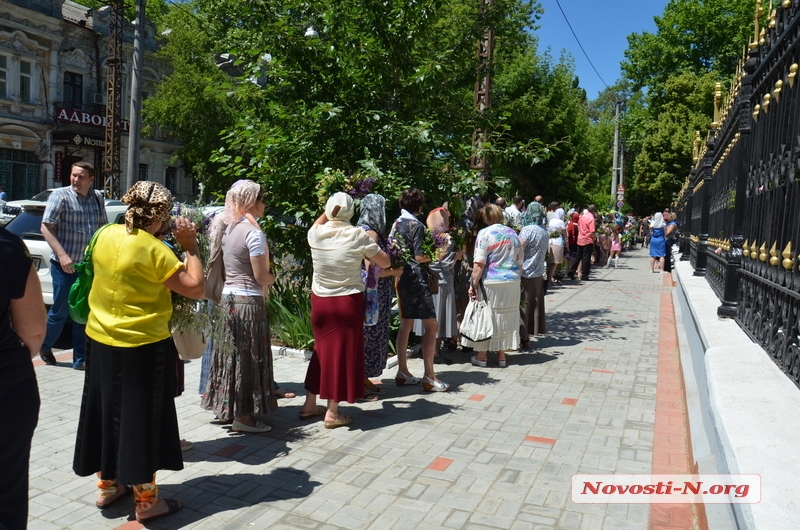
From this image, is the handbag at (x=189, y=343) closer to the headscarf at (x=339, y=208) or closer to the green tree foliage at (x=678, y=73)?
the headscarf at (x=339, y=208)

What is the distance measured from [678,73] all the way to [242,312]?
38840 millimetres

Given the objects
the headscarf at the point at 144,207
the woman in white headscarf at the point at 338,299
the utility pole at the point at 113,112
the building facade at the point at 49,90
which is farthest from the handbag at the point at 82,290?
the building facade at the point at 49,90

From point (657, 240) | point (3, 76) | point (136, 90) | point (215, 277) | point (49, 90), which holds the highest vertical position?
point (3, 76)

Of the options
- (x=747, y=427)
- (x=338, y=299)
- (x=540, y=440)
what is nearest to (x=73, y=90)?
(x=338, y=299)

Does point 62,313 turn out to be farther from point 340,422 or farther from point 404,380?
point 404,380

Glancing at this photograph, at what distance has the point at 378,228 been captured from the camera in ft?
18.6

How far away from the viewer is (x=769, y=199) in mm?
4230

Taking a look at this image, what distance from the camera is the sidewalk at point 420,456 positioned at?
3688 millimetres

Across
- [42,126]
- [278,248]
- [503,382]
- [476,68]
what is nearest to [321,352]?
[503,382]

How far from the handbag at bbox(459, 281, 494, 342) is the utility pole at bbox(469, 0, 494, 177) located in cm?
166

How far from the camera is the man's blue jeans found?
643 cm

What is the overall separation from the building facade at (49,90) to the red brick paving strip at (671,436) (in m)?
27.8

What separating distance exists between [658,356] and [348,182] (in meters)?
4.55

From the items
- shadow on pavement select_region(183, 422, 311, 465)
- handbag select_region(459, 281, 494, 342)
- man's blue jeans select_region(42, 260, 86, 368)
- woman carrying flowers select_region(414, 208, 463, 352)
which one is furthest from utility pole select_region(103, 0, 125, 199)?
shadow on pavement select_region(183, 422, 311, 465)
